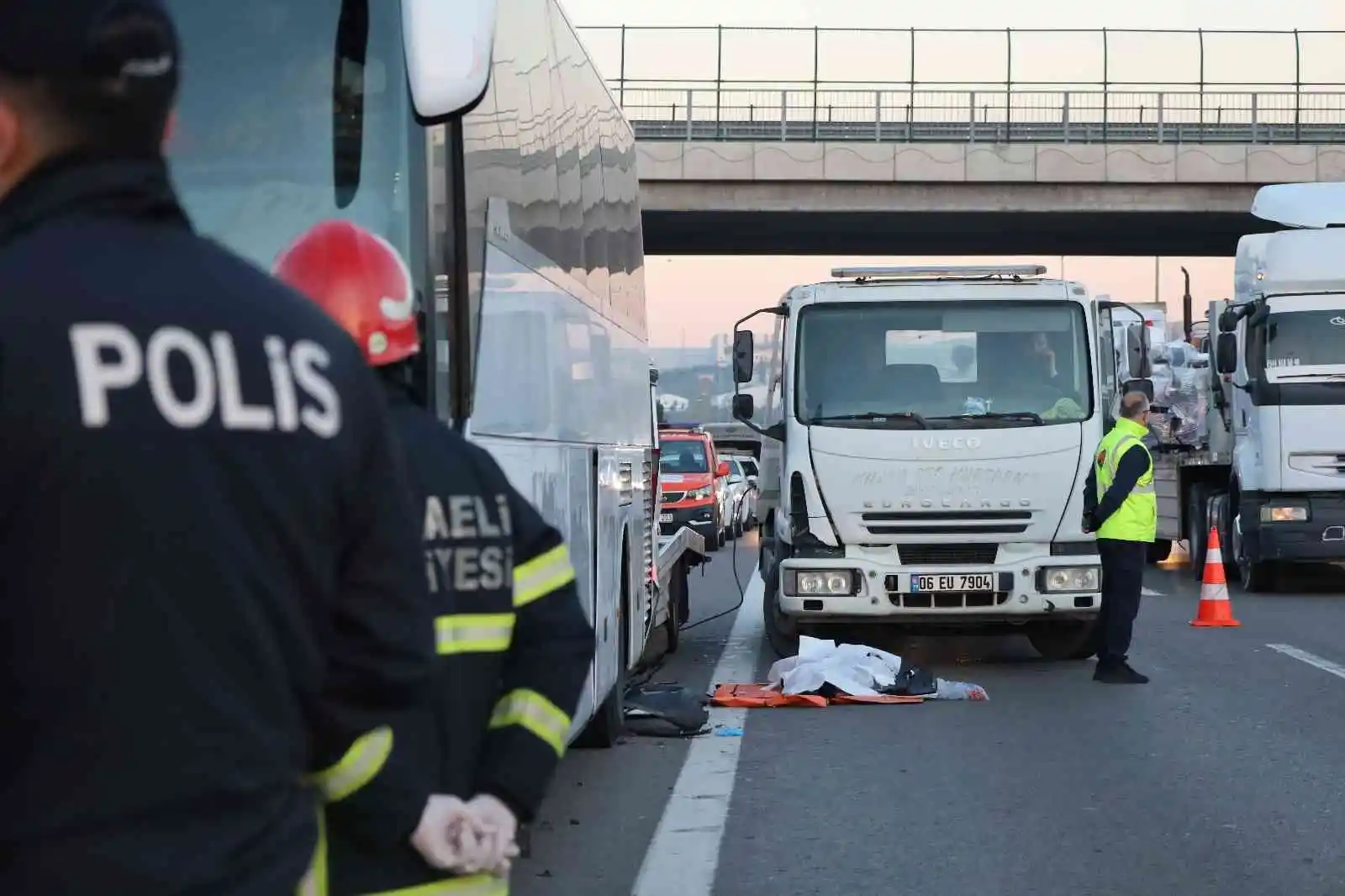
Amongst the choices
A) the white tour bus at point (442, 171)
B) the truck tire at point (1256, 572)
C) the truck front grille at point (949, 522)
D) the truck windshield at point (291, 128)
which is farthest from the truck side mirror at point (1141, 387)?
the truck tire at point (1256, 572)

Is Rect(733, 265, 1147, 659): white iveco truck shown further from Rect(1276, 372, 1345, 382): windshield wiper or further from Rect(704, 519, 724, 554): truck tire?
Rect(704, 519, 724, 554): truck tire

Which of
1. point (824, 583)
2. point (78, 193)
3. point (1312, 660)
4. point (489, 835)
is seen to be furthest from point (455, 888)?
point (1312, 660)

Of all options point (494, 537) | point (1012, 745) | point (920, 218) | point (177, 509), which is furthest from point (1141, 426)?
point (920, 218)

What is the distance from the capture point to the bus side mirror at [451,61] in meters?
4.58

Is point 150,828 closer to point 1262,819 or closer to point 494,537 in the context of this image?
point 494,537

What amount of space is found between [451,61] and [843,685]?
842 cm

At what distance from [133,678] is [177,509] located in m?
0.19

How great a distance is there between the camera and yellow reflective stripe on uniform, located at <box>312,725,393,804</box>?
8.66ft

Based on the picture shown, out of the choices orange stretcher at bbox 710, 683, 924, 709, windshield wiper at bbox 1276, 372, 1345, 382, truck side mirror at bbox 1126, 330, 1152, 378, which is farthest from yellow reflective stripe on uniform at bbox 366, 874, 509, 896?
windshield wiper at bbox 1276, 372, 1345, 382

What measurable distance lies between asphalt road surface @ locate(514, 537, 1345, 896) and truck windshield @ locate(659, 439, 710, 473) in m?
19.6

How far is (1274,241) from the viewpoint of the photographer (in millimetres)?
21672

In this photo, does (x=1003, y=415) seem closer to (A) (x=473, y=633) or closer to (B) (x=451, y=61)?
(B) (x=451, y=61)

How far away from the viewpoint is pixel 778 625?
1468cm

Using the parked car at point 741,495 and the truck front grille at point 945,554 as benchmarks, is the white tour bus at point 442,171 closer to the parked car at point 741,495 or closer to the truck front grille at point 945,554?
the truck front grille at point 945,554
